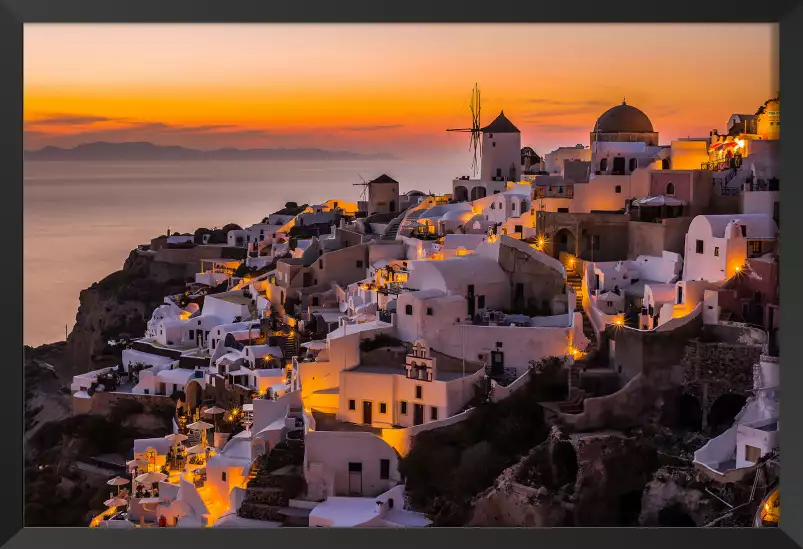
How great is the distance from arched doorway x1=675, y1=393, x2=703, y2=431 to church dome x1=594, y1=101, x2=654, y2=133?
5.27 metres

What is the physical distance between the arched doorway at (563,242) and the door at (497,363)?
186 centimetres

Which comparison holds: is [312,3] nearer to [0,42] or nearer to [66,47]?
[0,42]

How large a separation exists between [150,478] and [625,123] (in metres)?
6.89

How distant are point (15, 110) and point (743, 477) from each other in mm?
4880

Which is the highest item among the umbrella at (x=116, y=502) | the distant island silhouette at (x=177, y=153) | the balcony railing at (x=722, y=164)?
the distant island silhouette at (x=177, y=153)

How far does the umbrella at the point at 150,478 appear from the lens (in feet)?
33.9

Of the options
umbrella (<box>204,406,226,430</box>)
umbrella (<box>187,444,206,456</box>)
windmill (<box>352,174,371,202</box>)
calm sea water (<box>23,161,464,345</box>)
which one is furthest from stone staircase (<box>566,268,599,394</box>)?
windmill (<box>352,174,371,202</box>)

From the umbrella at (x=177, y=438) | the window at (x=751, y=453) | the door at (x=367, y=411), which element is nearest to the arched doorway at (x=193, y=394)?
the umbrella at (x=177, y=438)

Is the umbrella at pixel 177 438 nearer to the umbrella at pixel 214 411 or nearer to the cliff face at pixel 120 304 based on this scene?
the umbrella at pixel 214 411

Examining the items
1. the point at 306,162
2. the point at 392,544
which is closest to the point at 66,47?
the point at 306,162

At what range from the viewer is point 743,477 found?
7102 mm

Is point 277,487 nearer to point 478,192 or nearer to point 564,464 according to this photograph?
point 564,464

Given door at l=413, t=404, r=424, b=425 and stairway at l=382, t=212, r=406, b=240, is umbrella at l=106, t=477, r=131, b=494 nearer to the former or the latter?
door at l=413, t=404, r=424, b=425

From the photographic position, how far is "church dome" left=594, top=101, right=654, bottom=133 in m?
13.3
